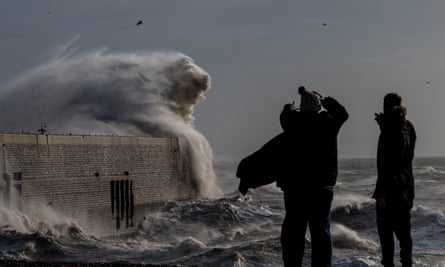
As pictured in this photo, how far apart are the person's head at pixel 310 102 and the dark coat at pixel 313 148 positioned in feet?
0.18

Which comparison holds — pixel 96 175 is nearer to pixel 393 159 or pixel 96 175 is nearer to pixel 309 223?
pixel 393 159

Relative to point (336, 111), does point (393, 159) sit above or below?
below

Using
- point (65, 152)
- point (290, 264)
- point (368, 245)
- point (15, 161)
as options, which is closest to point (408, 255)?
point (290, 264)

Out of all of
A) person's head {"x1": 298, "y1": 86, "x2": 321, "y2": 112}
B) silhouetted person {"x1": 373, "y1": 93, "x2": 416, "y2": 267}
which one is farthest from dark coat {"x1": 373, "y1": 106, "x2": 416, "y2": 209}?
person's head {"x1": 298, "y1": 86, "x2": 321, "y2": 112}

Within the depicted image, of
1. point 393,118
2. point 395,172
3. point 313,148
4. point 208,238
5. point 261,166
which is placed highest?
point 393,118

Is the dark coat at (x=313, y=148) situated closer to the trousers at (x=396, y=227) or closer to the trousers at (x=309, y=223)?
the trousers at (x=309, y=223)

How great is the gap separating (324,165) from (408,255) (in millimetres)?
1516

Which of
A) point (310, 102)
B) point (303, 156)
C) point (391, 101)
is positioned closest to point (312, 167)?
point (303, 156)

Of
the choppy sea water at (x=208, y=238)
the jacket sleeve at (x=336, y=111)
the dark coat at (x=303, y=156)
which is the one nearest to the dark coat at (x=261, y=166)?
the dark coat at (x=303, y=156)

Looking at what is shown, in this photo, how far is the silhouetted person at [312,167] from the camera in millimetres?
6633

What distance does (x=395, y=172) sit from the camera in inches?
294

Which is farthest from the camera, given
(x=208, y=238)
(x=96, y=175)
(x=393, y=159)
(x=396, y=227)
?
(x=96, y=175)

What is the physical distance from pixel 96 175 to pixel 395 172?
24081 millimetres

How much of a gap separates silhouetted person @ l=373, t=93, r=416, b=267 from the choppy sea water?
211 inches
